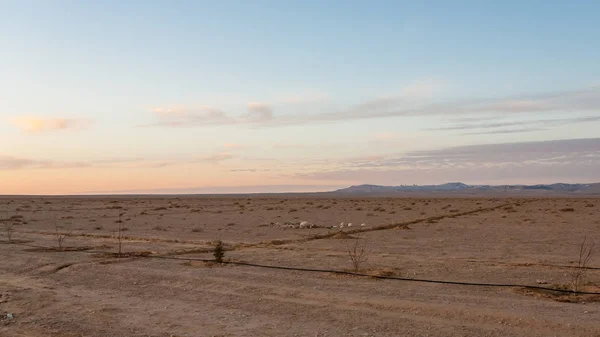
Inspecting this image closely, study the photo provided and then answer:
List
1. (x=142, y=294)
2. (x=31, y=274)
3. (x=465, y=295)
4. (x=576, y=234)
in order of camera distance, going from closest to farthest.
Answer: (x=465, y=295), (x=142, y=294), (x=31, y=274), (x=576, y=234)

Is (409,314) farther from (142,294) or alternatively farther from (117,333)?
(142,294)

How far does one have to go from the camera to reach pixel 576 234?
87.6 feet

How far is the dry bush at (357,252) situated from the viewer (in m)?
14.5

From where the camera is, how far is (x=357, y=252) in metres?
19.0

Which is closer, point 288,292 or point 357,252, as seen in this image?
point 288,292

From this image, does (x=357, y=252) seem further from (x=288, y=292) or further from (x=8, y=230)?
(x=8, y=230)

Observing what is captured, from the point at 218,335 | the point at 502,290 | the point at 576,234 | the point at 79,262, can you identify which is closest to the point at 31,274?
the point at 79,262

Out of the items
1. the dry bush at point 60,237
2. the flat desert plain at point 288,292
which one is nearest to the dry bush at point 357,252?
the flat desert plain at point 288,292

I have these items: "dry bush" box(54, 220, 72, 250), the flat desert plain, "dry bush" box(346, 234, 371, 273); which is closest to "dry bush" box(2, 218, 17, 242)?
"dry bush" box(54, 220, 72, 250)

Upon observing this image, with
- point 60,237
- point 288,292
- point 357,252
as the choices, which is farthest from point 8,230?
point 288,292

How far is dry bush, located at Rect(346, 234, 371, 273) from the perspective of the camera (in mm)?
14473

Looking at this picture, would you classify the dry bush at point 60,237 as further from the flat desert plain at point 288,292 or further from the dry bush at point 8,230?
the dry bush at point 8,230

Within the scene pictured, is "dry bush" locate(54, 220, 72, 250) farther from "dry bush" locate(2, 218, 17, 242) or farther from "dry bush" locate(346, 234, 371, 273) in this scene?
"dry bush" locate(346, 234, 371, 273)

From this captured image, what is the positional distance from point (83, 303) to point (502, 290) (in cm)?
811
